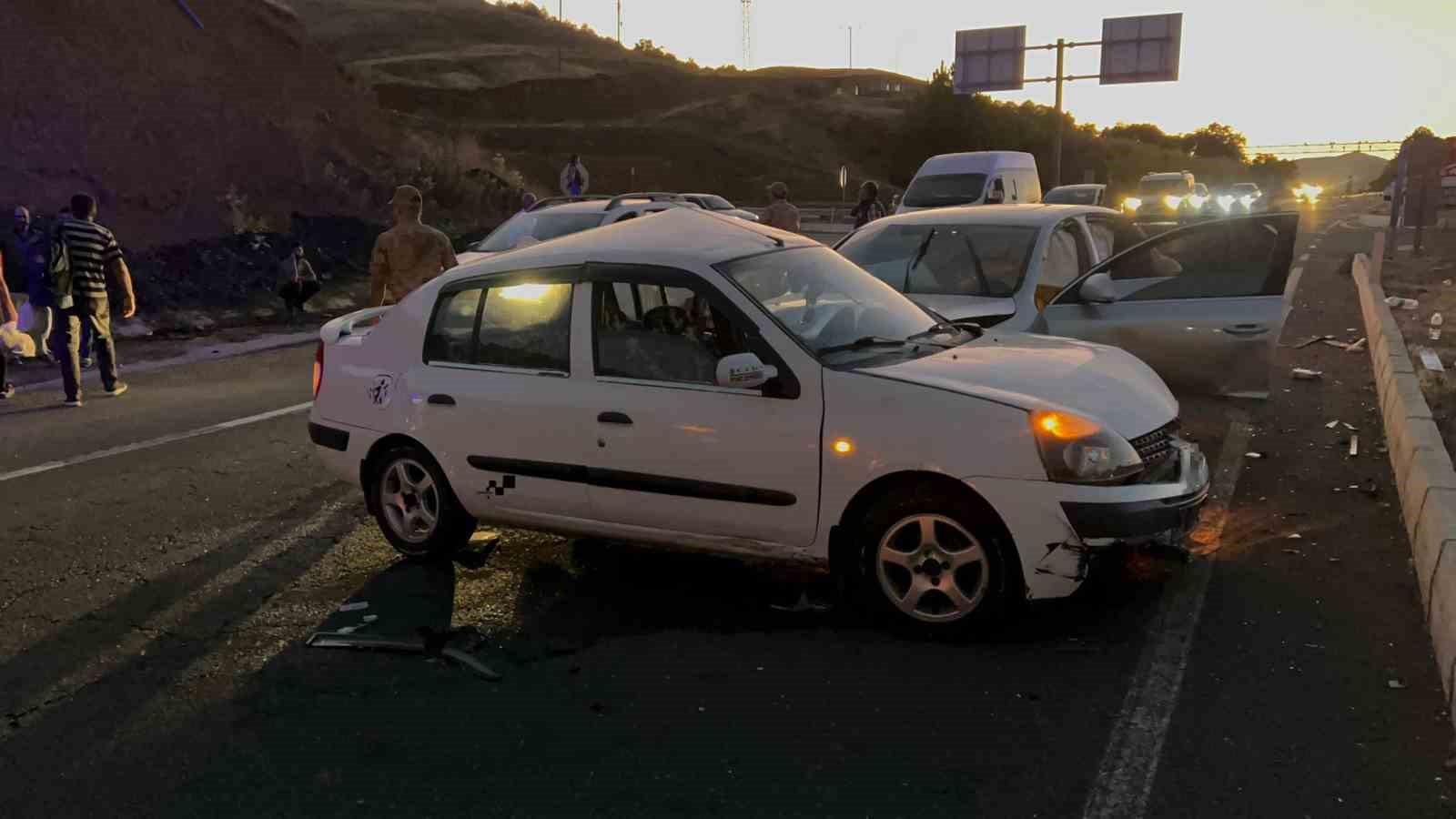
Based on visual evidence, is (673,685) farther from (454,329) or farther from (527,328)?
(454,329)

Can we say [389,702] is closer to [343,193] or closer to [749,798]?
[749,798]

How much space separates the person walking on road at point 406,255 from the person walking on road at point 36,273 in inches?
168

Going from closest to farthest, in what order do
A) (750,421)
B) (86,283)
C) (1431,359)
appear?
(750,421) → (86,283) → (1431,359)

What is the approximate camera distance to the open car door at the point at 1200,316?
7375 millimetres

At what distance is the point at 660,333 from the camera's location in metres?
4.98

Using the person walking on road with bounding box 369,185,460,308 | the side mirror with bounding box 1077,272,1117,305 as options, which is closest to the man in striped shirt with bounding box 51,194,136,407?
the person walking on road with bounding box 369,185,460,308

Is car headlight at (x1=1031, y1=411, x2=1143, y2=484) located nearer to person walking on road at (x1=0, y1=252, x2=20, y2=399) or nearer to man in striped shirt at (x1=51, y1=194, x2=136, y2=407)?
man in striped shirt at (x1=51, y1=194, x2=136, y2=407)

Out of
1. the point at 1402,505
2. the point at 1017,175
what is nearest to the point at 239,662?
the point at 1402,505

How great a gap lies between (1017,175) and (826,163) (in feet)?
178

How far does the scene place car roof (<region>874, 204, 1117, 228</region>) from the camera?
8.25m

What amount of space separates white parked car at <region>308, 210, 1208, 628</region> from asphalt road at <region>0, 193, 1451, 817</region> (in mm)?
325

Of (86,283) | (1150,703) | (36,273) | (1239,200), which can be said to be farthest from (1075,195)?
(1150,703)

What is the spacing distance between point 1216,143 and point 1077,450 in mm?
120342

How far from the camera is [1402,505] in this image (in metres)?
6.18
